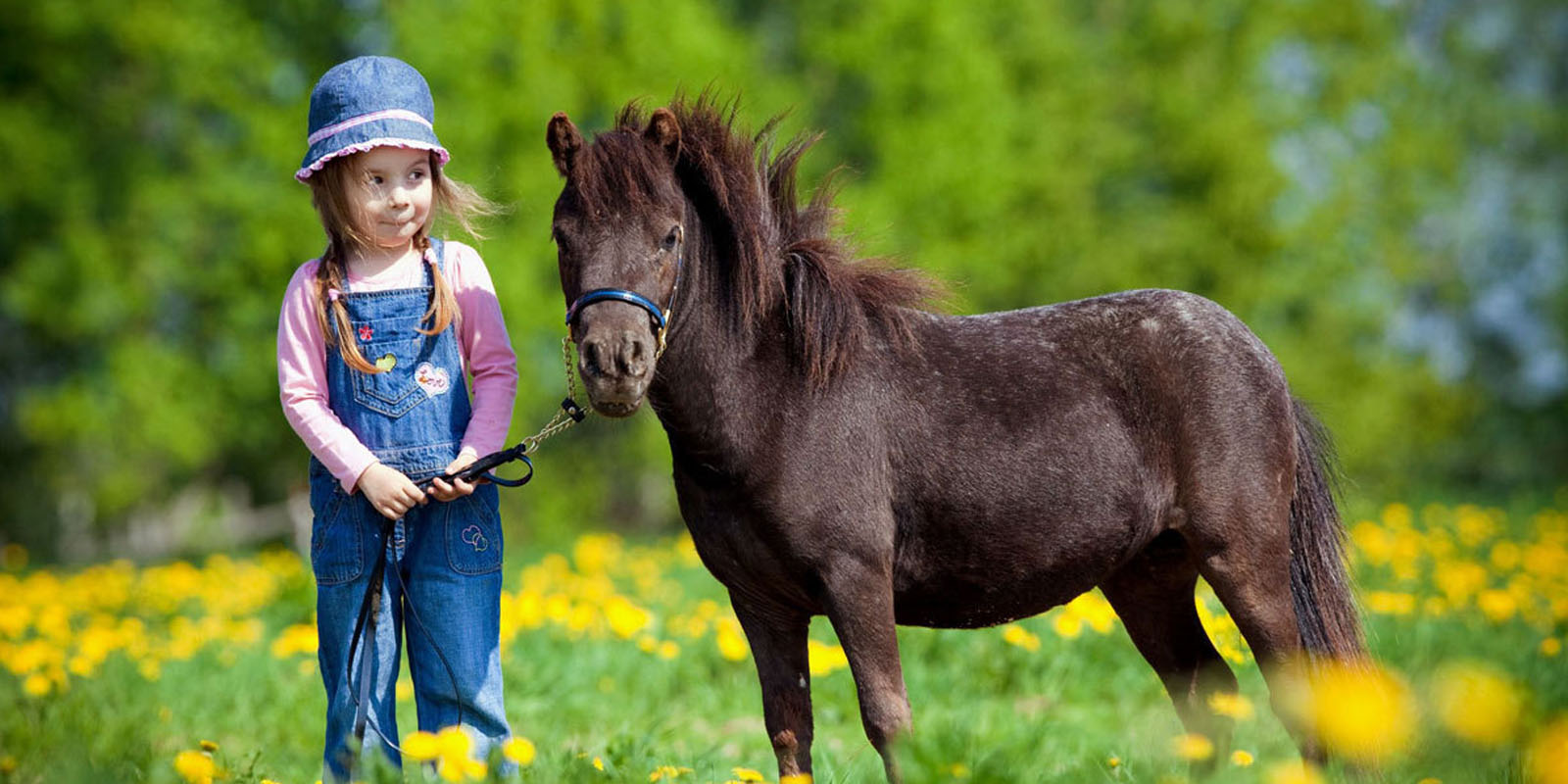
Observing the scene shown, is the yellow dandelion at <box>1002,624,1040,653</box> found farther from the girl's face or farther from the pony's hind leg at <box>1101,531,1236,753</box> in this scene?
the girl's face

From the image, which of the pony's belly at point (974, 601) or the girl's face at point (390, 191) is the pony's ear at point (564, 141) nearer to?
the girl's face at point (390, 191)

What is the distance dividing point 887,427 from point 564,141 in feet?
3.89

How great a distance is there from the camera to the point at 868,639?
3520 millimetres

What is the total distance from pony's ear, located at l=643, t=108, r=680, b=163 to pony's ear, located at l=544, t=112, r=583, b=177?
0.63 feet

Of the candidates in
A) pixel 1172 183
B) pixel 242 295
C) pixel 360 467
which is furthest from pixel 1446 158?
pixel 360 467

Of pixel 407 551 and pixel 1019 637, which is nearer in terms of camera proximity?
pixel 407 551

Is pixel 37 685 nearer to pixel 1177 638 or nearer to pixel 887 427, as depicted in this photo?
pixel 887 427

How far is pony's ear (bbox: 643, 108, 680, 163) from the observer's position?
3.44 m

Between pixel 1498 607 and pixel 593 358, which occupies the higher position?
pixel 593 358

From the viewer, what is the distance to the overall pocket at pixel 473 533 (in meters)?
3.68

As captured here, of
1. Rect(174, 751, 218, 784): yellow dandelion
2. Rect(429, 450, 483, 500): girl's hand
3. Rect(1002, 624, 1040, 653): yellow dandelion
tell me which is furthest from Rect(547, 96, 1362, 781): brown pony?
Rect(1002, 624, 1040, 653): yellow dandelion

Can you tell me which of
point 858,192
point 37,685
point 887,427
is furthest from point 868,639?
point 858,192

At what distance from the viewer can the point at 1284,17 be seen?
24750 millimetres

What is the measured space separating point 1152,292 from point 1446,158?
27027 millimetres
